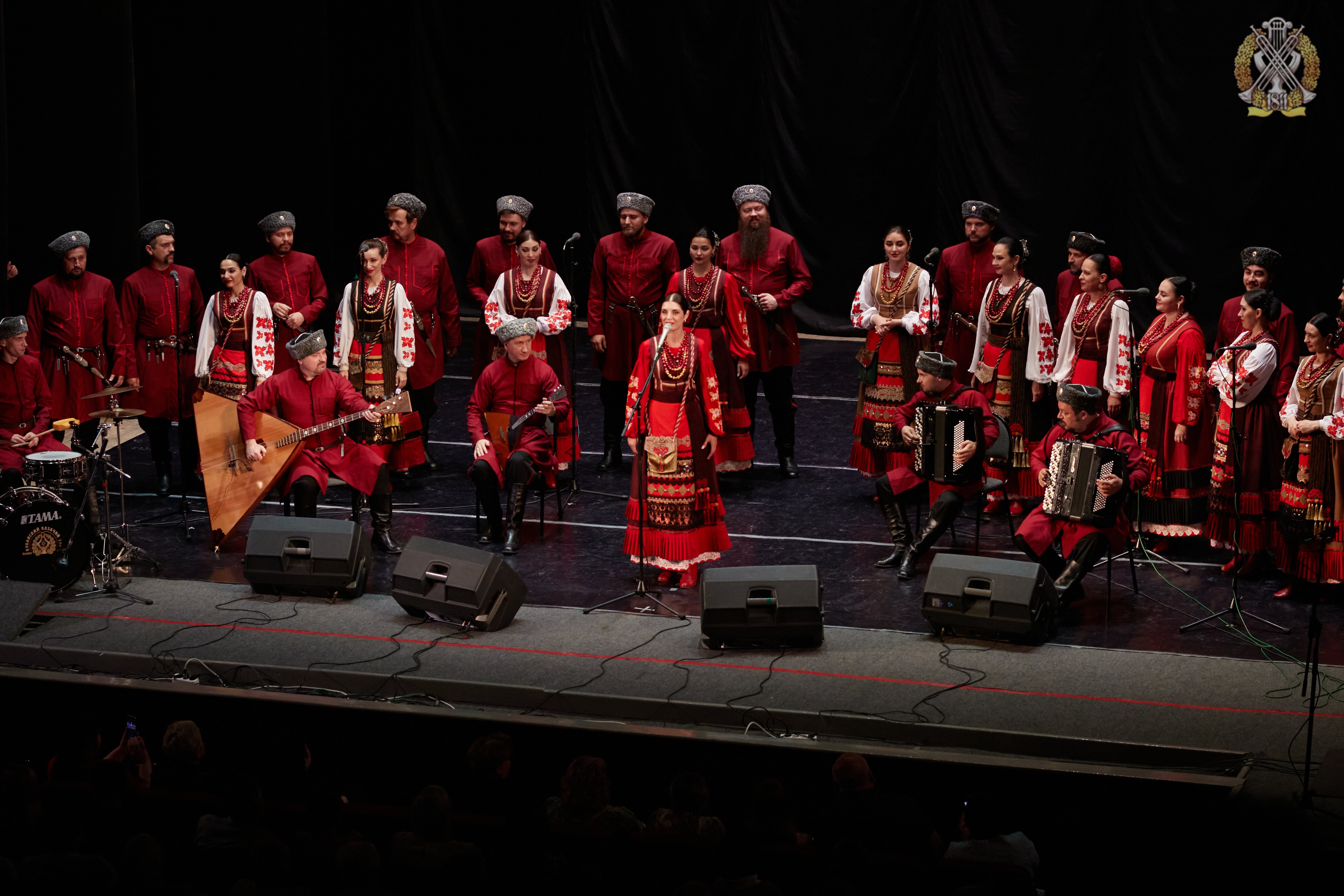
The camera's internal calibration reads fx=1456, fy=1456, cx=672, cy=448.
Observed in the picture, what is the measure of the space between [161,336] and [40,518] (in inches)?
85.3

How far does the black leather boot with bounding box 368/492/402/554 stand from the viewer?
7797mm

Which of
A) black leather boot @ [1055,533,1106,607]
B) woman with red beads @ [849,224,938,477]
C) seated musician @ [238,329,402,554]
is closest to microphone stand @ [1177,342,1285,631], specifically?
black leather boot @ [1055,533,1106,607]

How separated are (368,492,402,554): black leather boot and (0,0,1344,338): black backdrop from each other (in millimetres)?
3665

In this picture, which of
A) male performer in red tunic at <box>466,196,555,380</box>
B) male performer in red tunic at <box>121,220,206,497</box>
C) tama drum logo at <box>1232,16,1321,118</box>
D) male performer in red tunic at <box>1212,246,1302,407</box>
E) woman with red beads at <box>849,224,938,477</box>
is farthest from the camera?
tama drum logo at <box>1232,16,1321,118</box>

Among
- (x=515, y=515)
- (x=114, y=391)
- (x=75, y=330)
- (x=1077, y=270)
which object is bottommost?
(x=515, y=515)

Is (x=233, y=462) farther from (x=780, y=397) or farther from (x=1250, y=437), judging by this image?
(x=1250, y=437)

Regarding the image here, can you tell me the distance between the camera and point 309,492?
7.66 metres

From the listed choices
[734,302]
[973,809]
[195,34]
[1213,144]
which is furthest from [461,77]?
[973,809]

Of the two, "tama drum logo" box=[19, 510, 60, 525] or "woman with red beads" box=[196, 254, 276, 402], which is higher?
"woman with red beads" box=[196, 254, 276, 402]

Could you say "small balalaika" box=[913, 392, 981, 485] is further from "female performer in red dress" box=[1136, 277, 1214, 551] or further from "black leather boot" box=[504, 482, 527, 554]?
"black leather boot" box=[504, 482, 527, 554]

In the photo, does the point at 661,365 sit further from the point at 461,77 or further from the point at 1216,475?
the point at 461,77

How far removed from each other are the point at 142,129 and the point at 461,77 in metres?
3.22

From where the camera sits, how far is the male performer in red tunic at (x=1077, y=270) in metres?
8.33

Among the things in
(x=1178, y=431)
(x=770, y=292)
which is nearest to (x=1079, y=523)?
(x=1178, y=431)
